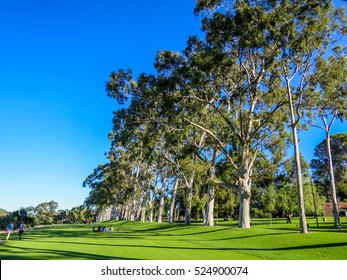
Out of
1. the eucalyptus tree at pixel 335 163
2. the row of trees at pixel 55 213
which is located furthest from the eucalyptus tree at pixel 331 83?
the row of trees at pixel 55 213

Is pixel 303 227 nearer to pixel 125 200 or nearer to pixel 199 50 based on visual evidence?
pixel 199 50

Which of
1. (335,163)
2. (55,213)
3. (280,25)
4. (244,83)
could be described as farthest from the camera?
(55,213)

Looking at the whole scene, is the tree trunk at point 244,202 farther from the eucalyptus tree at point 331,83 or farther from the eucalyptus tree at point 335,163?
the eucalyptus tree at point 335,163

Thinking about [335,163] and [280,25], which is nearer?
[280,25]

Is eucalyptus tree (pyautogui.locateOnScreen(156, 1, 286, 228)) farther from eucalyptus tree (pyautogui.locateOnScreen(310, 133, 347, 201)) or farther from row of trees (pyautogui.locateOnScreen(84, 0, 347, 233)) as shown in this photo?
eucalyptus tree (pyautogui.locateOnScreen(310, 133, 347, 201))

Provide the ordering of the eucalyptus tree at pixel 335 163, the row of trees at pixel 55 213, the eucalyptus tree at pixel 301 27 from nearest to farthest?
the eucalyptus tree at pixel 301 27 < the eucalyptus tree at pixel 335 163 < the row of trees at pixel 55 213

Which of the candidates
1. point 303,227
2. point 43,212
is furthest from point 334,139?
point 43,212

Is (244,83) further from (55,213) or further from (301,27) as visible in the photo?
(55,213)

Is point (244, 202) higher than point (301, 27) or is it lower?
lower

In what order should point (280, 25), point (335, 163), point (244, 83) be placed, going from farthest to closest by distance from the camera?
point (335, 163), point (244, 83), point (280, 25)

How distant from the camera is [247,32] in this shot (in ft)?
62.4

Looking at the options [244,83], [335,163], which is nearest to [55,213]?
[335,163]

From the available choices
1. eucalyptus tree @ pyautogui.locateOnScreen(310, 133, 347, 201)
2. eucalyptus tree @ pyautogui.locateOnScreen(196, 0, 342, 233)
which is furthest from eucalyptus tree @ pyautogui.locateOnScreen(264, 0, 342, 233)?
eucalyptus tree @ pyautogui.locateOnScreen(310, 133, 347, 201)

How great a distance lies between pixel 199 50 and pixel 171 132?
1001 cm
